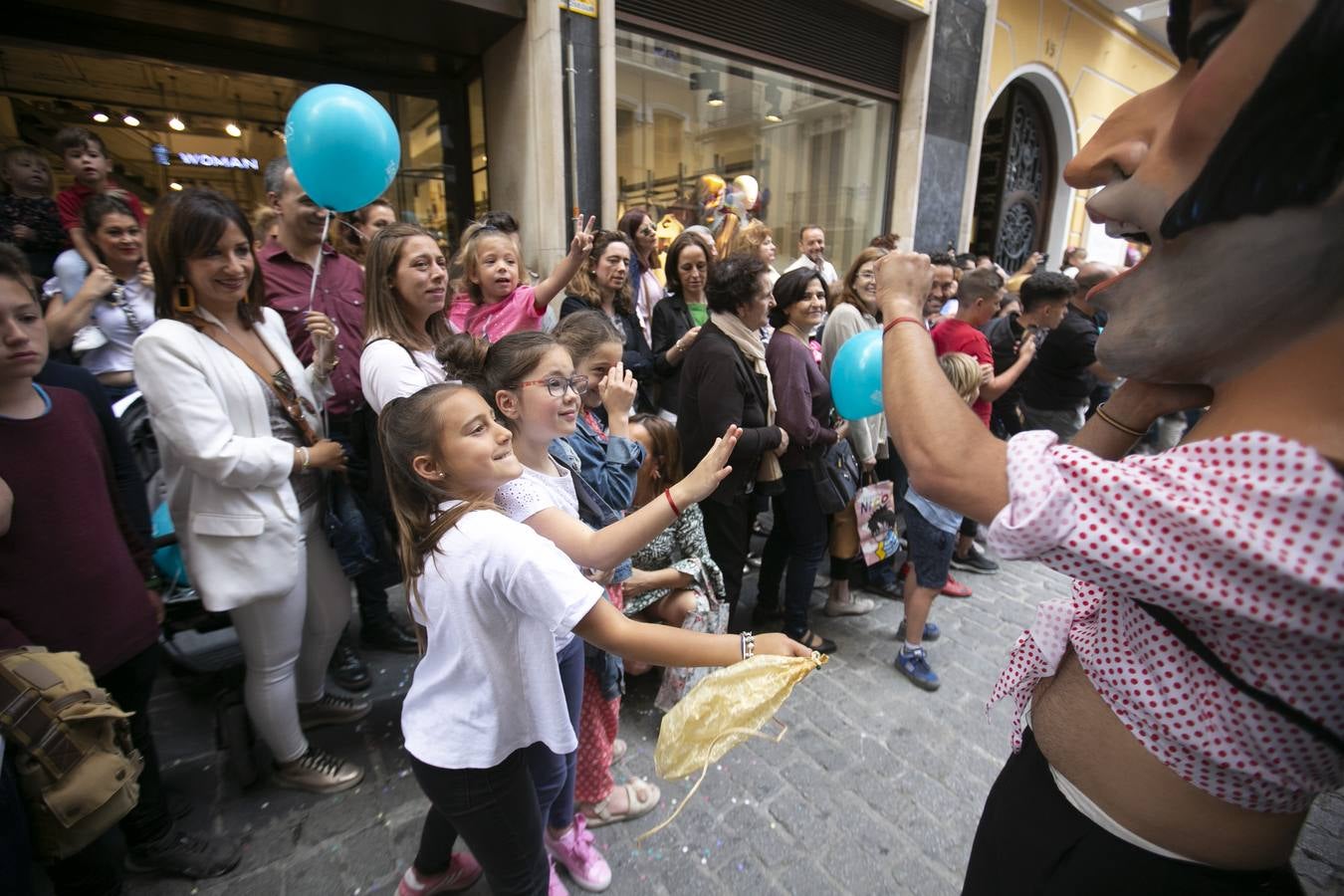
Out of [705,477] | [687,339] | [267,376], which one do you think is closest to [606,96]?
[687,339]

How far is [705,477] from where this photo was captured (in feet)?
5.60

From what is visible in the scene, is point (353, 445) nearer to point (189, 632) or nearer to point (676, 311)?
point (189, 632)

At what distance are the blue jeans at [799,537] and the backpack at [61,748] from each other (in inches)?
106

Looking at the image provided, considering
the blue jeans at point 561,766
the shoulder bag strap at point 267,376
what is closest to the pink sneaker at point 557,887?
the blue jeans at point 561,766

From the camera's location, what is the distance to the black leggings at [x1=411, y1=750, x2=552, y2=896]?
1514mm

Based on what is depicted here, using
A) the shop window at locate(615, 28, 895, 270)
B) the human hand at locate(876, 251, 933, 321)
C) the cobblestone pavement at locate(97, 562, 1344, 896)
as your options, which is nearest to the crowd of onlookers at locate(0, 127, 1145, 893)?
the cobblestone pavement at locate(97, 562, 1344, 896)

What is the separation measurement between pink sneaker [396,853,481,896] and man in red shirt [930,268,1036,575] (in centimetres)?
317

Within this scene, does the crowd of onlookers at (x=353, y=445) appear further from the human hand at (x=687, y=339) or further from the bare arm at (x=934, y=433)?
the human hand at (x=687, y=339)

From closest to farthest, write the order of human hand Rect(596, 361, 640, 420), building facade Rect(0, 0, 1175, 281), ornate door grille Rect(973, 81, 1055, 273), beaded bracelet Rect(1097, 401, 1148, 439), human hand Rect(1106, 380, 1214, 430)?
human hand Rect(1106, 380, 1214, 430) < beaded bracelet Rect(1097, 401, 1148, 439) < human hand Rect(596, 361, 640, 420) < building facade Rect(0, 0, 1175, 281) < ornate door grille Rect(973, 81, 1055, 273)

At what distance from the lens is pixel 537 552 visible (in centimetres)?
138

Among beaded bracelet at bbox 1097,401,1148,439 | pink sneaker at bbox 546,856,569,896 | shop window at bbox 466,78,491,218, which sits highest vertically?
shop window at bbox 466,78,491,218

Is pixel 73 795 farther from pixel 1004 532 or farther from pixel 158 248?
pixel 1004 532

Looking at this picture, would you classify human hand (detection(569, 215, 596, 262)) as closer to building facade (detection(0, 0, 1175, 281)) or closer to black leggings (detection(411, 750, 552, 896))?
building facade (detection(0, 0, 1175, 281))

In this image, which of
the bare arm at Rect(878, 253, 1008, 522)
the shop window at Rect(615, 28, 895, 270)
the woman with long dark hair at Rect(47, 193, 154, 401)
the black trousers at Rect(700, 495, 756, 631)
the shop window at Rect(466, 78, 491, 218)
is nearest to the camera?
the bare arm at Rect(878, 253, 1008, 522)
